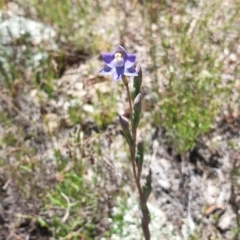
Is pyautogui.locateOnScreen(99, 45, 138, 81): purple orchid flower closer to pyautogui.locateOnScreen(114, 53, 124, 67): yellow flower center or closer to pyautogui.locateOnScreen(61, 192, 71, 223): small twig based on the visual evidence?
pyautogui.locateOnScreen(114, 53, 124, 67): yellow flower center

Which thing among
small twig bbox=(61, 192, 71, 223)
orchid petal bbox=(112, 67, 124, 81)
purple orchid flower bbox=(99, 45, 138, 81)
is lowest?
small twig bbox=(61, 192, 71, 223)

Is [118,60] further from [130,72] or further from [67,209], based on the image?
[67,209]

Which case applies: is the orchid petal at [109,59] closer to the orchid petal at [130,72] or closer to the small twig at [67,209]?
the orchid petal at [130,72]

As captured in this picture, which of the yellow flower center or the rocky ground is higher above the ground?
the yellow flower center

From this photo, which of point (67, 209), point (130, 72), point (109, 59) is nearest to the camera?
point (130, 72)

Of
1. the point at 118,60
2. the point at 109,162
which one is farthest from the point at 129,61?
the point at 109,162

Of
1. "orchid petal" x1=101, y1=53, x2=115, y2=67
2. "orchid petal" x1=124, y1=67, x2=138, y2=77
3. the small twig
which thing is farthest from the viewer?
the small twig

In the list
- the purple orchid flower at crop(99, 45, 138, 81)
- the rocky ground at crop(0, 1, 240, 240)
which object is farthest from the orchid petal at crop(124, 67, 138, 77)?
the rocky ground at crop(0, 1, 240, 240)

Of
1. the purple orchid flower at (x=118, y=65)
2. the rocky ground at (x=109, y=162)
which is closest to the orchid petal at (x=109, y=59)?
the purple orchid flower at (x=118, y=65)

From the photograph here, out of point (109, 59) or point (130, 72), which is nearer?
point (130, 72)
